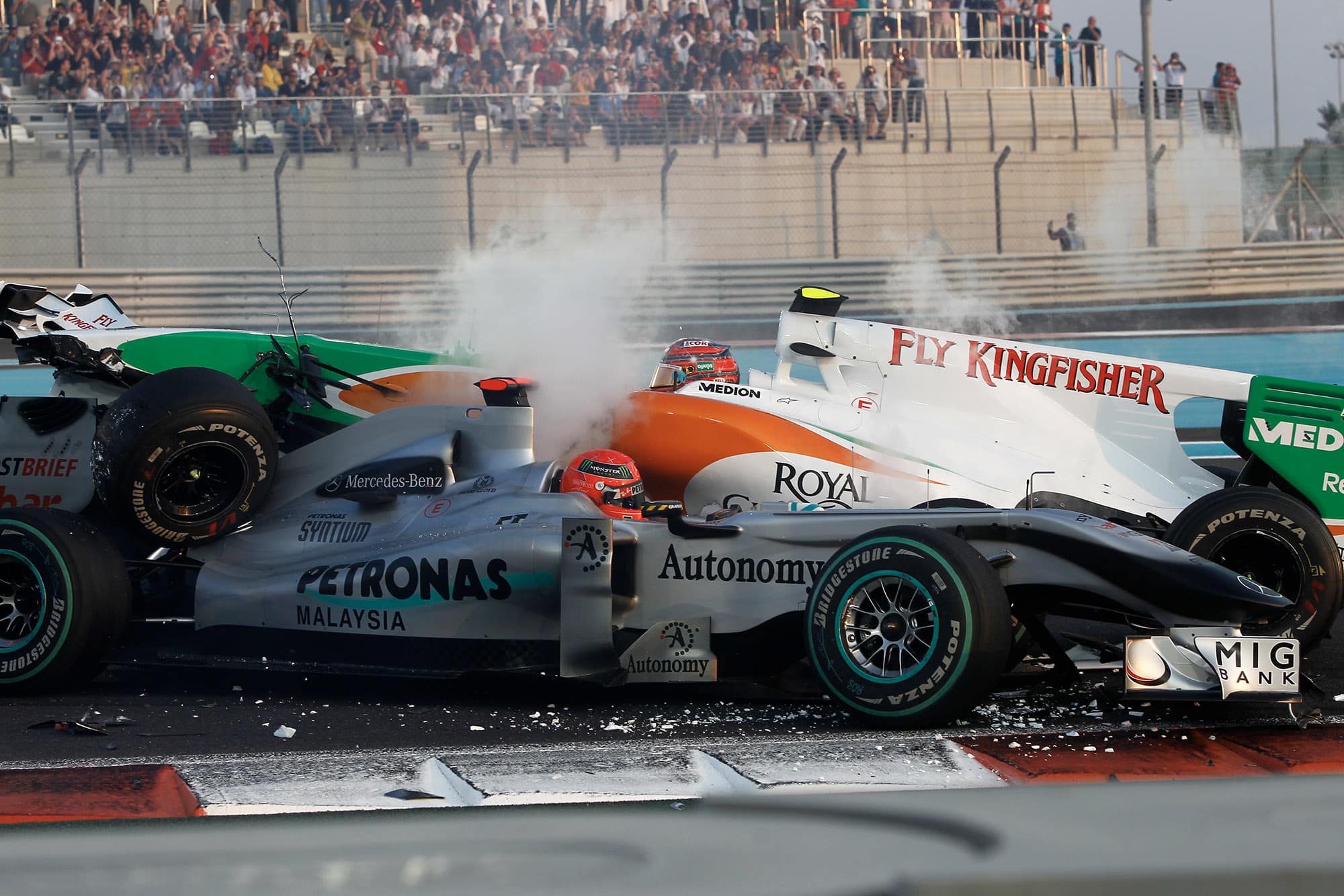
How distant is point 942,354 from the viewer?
23.3 feet

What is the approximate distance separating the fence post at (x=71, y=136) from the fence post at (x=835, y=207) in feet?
27.9

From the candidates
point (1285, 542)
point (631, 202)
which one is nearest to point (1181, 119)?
point (631, 202)

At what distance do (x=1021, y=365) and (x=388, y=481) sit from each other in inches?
129

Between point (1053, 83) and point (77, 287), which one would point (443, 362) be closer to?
point (77, 287)

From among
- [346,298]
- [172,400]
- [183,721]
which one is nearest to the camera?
[183,721]

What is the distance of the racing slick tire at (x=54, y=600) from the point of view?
5223mm

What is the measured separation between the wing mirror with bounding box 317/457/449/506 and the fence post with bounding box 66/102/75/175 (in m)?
11.3

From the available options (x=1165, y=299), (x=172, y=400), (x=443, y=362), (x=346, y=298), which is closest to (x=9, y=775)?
(x=172, y=400)

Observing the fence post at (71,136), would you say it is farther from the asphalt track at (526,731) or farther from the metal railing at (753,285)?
the asphalt track at (526,731)

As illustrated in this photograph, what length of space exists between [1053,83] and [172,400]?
15112 millimetres

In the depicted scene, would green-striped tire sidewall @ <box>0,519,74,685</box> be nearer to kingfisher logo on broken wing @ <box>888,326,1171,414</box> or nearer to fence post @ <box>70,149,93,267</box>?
kingfisher logo on broken wing @ <box>888,326,1171,414</box>

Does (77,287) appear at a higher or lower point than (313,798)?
higher

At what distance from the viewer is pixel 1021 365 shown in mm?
7074

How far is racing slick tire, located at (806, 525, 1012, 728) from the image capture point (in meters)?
4.19
